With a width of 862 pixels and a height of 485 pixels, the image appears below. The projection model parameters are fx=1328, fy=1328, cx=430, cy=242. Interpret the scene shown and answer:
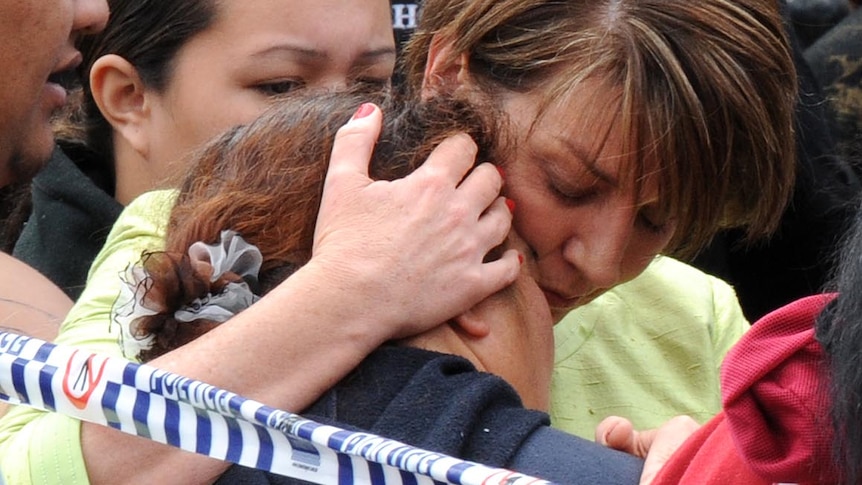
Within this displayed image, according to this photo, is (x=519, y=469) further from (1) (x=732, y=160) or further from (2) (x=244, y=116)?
(2) (x=244, y=116)

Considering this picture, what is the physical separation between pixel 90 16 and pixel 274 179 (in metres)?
0.89

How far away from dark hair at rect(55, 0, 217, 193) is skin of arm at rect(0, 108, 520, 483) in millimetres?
936

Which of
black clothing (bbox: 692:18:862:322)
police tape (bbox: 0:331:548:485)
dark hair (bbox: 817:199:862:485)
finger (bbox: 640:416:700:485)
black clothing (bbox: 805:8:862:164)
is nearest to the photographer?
dark hair (bbox: 817:199:862:485)

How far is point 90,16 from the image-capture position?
2.23 meters

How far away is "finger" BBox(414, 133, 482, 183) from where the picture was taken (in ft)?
4.99

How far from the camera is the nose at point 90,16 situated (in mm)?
2217

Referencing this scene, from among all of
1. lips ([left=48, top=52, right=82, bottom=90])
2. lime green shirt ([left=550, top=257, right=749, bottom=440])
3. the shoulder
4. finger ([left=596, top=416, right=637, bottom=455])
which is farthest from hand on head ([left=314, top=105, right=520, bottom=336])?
lips ([left=48, top=52, right=82, bottom=90])

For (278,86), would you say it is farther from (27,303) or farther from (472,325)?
(472,325)

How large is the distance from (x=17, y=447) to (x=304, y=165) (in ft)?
1.48

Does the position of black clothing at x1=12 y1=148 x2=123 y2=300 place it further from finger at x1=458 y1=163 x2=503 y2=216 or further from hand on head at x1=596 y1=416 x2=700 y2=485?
hand on head at x1=596 y1=416 x2=700 y2=485

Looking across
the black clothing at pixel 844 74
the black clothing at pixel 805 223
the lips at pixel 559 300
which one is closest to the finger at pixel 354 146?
the lips at pixel 559 300

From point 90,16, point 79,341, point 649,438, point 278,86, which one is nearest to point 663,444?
point 649,438

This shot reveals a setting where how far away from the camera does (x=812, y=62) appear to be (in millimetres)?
3125

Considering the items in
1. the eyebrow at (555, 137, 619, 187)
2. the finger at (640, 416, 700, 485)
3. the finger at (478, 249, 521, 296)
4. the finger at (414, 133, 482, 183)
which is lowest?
the finger at (640, 416, 700, 485)
